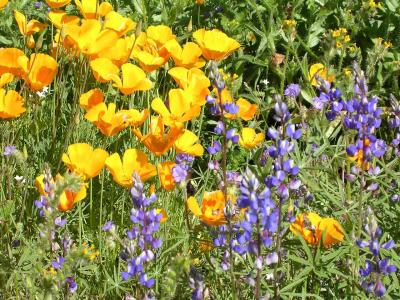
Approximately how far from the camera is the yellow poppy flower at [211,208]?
2324 mm

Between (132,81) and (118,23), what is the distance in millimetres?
400

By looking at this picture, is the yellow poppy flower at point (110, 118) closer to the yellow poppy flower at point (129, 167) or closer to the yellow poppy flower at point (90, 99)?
the yellow poppy flower at point (90, 99)

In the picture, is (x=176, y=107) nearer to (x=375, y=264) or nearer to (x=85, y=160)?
(x=85, y=160)

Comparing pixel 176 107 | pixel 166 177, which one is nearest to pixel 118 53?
pixel 176 107

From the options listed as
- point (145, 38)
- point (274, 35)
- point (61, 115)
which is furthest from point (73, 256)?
point (274, 35)

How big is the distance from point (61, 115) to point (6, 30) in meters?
0.80

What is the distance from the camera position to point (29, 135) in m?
3.36

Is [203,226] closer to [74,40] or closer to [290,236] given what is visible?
[290,236]

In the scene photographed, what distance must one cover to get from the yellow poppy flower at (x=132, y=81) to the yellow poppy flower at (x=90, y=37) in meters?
0.11

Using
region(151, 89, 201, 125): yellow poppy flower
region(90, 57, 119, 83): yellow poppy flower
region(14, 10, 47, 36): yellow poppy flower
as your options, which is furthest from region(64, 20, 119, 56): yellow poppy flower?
region(14, 10, 47, 36): yellow poppy flower

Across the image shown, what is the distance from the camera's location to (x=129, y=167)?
8.30 feet

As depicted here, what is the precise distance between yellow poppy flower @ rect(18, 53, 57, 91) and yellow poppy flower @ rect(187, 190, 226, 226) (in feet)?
2.68

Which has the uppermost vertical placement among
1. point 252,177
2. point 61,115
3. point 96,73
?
point 252,177

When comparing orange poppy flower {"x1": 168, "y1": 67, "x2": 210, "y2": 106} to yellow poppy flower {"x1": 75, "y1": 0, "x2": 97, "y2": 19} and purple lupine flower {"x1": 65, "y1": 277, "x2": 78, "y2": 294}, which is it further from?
purple lupine flower {"x1": 65, "y1": 277, "x2": 78, "y2": 294}
